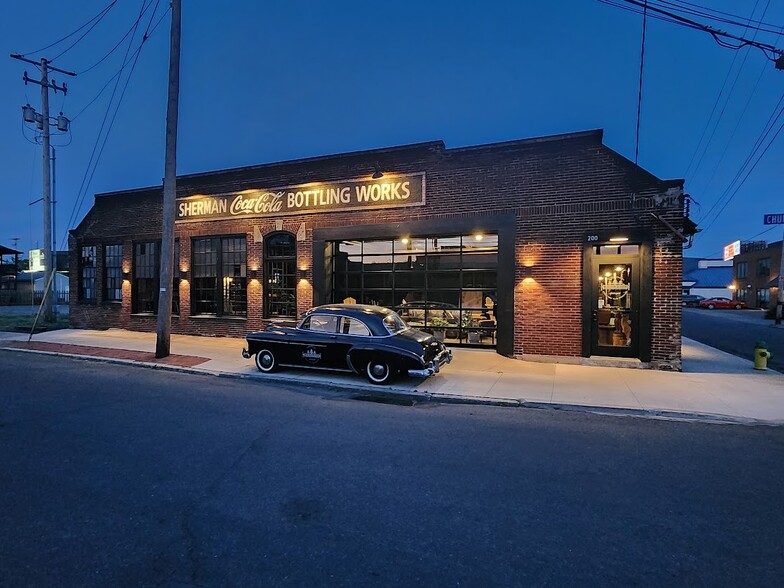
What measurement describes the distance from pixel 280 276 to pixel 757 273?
53.2m

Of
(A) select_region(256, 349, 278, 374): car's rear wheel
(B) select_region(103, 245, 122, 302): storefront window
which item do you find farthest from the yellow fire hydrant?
(B) select_region(103, 245, 122, 302): storefront window

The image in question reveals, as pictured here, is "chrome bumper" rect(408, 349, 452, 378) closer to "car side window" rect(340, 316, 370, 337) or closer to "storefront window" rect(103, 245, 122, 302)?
"car side window" rect(340, 316, 370, 337)

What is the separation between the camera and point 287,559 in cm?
296

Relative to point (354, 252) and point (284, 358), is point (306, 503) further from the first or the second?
point (354, 252)

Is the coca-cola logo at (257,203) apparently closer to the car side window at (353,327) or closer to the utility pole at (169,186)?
the utility pole at (169,186)

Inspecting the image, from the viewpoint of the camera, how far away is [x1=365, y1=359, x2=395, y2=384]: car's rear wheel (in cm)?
870

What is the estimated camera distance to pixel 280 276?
602 inches

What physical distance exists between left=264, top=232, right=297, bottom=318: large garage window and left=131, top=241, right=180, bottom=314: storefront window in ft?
14.7

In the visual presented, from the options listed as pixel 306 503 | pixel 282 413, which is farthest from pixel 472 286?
pixel 306 503

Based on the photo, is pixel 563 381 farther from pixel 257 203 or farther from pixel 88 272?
pixel 88 272

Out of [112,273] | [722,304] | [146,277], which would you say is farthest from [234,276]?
[722,304]

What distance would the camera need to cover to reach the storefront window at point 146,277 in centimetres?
1730

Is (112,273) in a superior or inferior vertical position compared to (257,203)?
inferior

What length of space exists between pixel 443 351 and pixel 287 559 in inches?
269
